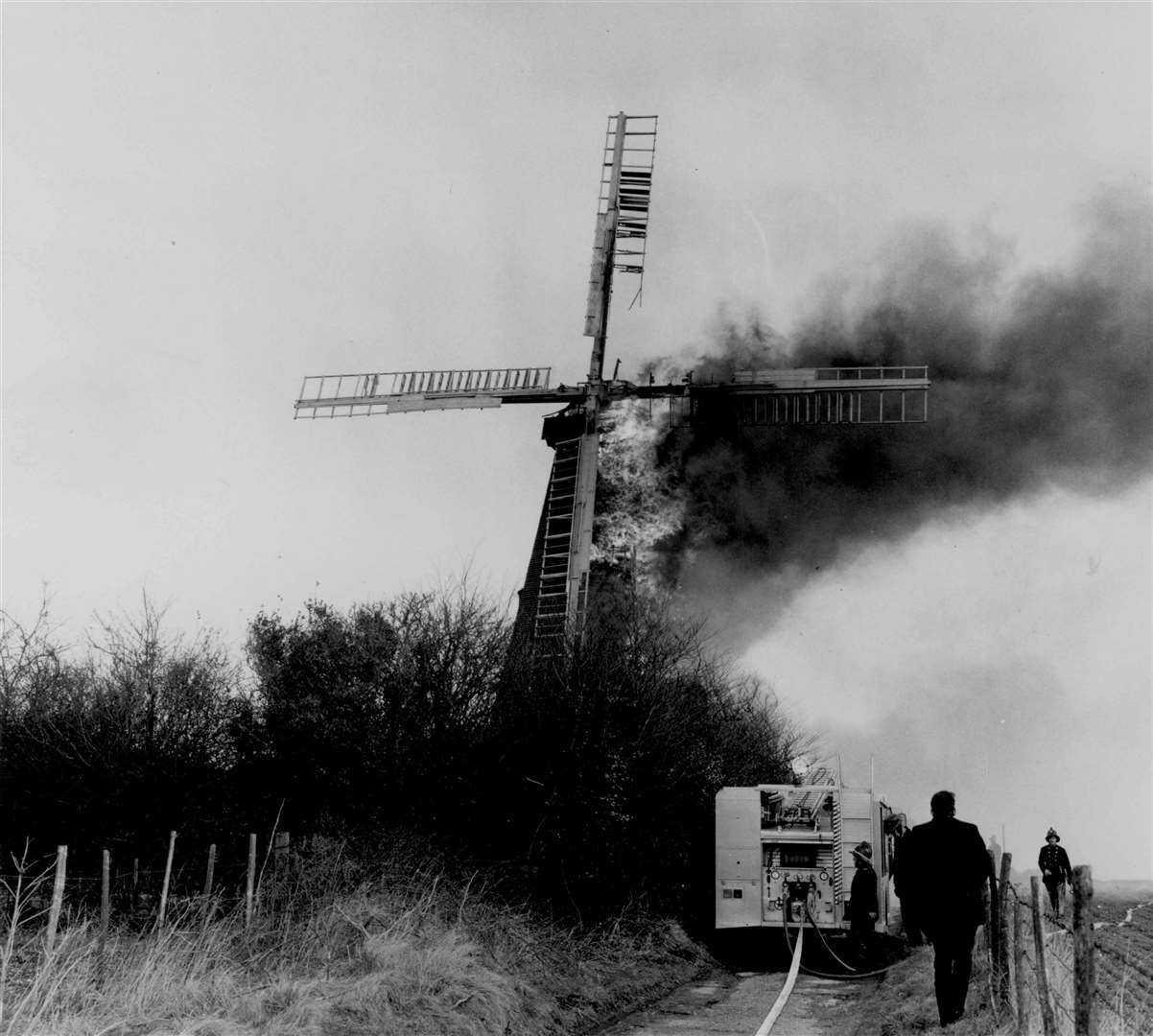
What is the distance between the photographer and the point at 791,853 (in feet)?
71.6

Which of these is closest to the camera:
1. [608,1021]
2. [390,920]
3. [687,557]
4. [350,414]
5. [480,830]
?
[608,1021]

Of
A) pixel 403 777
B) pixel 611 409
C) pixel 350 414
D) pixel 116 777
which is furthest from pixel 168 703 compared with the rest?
pixel 611 409

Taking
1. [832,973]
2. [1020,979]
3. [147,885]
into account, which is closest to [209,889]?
[147,885]

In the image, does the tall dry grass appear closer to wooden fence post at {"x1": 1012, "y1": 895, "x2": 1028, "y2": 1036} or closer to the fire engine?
the fire engine

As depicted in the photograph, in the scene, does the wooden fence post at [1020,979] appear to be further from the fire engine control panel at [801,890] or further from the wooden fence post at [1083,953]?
the fire engine control panel at [801,890]

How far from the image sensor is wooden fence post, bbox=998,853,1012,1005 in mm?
11250

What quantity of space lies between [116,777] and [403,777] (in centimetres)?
617

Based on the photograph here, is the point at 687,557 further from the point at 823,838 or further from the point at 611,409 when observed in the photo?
the point at 823,838

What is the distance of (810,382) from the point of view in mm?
33219

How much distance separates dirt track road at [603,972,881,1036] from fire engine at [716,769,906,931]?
188cm

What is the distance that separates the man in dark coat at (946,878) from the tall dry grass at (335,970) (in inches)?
166

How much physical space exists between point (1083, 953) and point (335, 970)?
7.76 m

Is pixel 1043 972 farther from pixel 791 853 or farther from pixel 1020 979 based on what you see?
pixel 791 853

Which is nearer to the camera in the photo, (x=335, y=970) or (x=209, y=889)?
(x=335, y=970)
